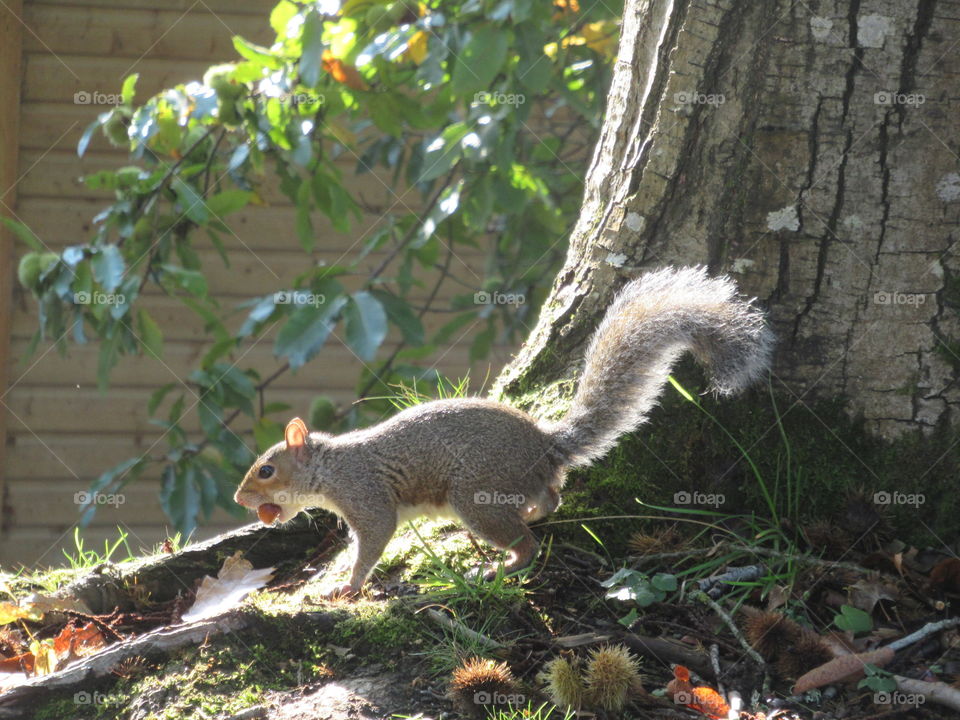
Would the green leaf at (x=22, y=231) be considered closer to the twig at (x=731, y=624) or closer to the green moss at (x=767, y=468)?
the green moss at (x=767, y=468)

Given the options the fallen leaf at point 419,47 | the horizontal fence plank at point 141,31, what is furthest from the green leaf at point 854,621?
the horizontal fence plank at point 141,31

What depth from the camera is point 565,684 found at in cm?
165

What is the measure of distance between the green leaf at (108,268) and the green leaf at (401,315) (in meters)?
0.79

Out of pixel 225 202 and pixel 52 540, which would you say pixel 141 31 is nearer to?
pixel 225 202

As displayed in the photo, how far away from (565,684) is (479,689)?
0.14 m

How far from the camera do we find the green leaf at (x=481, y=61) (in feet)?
9.93

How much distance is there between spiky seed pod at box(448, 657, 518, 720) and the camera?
1663 mm

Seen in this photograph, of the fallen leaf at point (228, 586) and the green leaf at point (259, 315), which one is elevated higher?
the green leaf at point (259, 315)

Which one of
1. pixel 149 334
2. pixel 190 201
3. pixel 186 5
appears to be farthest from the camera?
pixel 186 5

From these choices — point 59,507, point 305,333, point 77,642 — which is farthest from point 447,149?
point 59,507

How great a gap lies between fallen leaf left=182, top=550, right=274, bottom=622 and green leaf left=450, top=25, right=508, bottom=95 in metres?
1.53

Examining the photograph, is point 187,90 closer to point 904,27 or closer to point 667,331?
point 667,331

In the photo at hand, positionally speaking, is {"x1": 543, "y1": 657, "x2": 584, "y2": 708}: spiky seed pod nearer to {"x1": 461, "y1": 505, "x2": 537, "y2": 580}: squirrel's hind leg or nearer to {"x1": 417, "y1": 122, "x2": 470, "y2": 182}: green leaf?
{"x1": 461, "y1": 505, "x2": 537, "y2": 580}: squirrel's hind leg

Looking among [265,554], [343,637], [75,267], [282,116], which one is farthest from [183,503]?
[343,637]
